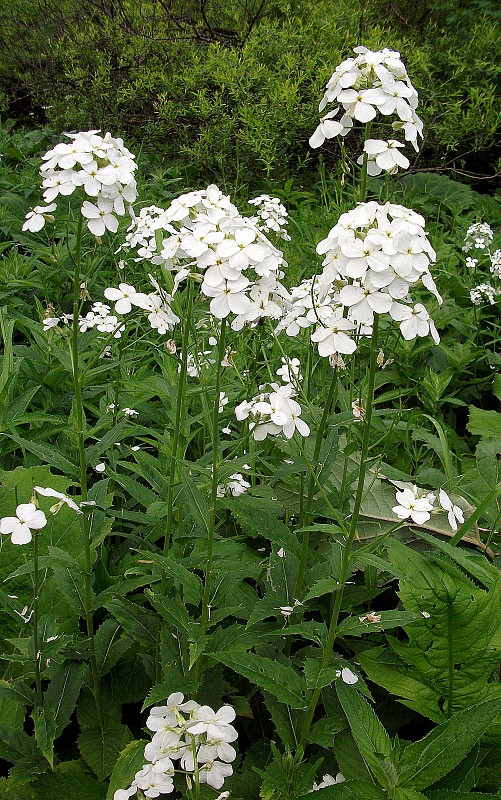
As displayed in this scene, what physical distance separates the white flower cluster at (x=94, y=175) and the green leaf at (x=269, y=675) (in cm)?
106

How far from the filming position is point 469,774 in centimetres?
175

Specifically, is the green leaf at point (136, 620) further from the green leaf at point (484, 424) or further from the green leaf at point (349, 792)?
the green leaf at point (484, 424)

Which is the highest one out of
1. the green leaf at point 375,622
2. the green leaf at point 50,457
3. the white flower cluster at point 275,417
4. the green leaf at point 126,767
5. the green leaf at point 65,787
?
the white flower cluster at point 275,417

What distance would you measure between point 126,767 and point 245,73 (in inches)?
218

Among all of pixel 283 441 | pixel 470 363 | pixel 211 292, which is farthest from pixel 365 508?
pixel 470 363

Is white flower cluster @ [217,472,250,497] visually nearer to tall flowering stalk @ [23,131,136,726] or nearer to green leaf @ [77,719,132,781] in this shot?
tall flowering stalk @ [23,131,136,726]

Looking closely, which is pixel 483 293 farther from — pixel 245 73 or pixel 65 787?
pixel 65 787

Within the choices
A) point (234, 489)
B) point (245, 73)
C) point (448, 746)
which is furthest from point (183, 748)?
point (245, 73)

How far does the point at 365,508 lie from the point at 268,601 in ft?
2.49

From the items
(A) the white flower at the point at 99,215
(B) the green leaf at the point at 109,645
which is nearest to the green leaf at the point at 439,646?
(B) the green leaf at the point at 109,645

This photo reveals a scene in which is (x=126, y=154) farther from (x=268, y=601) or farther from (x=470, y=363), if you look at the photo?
(x=470, y=363)

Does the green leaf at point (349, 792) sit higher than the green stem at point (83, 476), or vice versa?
the green stem at point (83, 476)

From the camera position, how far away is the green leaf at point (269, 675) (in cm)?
164

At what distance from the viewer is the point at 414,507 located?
172 centimetres
